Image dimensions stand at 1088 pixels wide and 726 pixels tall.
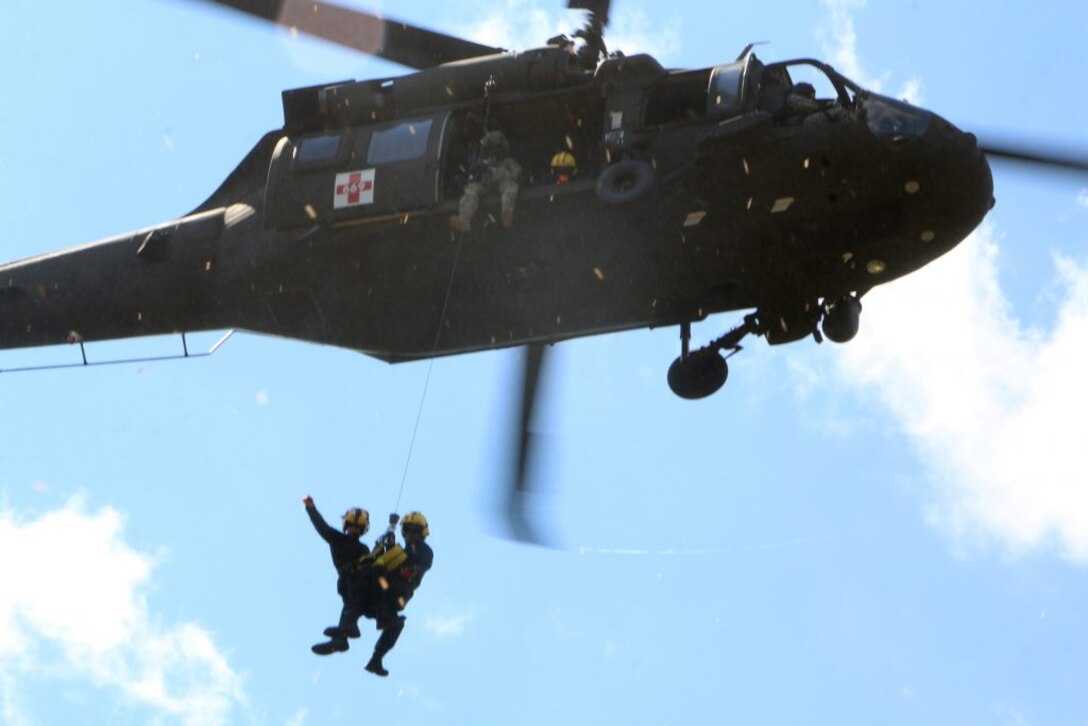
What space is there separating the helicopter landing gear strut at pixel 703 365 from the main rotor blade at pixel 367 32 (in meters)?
3.25

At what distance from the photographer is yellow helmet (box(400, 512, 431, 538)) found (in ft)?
49.9

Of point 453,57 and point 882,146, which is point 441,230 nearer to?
point 453,57

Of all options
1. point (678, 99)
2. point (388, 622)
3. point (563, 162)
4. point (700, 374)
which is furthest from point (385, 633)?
point (678, 99)

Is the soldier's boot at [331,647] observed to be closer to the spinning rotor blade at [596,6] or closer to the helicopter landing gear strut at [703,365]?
the helicopter landing gear strut at [703,365]

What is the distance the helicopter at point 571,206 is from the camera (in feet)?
47.2

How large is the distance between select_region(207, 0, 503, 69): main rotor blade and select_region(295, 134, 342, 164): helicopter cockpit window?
85 centimetres

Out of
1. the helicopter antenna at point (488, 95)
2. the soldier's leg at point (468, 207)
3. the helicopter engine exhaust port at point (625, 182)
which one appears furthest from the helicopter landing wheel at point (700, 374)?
the helicopter antenna at point (488, 95)

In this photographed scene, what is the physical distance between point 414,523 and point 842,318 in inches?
159

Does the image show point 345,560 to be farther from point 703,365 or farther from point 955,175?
point 955,175

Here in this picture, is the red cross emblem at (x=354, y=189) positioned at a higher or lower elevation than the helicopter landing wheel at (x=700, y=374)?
higher

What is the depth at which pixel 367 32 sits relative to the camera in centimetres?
1599

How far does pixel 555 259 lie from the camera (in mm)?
15070

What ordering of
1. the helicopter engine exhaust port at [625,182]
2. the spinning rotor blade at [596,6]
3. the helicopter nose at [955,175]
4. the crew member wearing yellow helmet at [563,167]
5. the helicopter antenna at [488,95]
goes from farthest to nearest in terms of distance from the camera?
the spinning rotor blade at [596,6], the helicopter antenna at [488,95], the crew member wearing yellow helmet at [563,167], the helicopter engine exhaust port at [625,182], the helicopter nose at [955,175]

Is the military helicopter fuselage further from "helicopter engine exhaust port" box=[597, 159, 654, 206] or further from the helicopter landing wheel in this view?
the helicopter landing wheel
